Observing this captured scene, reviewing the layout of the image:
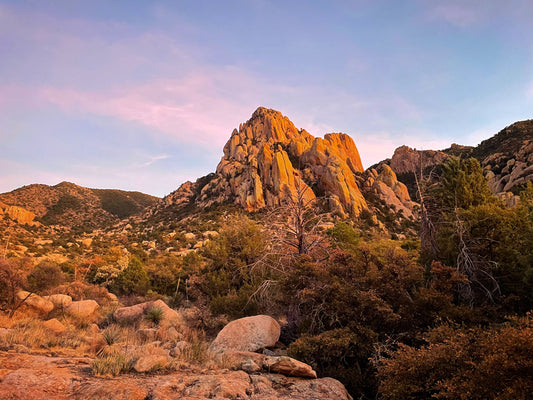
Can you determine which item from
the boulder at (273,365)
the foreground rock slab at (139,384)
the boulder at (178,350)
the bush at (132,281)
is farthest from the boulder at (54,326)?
the bush at (132,281)

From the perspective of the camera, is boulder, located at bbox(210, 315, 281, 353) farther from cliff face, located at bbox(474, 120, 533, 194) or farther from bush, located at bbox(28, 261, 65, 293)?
cliff face, located at bbox(474, 120, 533, 194)

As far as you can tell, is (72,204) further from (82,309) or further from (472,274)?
(472,274)

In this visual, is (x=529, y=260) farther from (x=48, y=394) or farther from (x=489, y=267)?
(x=48, y=394)

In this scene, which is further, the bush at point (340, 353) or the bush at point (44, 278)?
the bush at point (44, 278)

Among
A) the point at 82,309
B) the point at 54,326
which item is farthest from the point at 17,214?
the point at 54,326

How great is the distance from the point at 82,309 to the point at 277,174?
52527 mm

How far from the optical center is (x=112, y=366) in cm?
Result: 631

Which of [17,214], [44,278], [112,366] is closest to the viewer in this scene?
[112,366]

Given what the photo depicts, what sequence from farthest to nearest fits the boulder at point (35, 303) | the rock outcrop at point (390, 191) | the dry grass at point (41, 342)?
the rock outcrop at point (390, 191), the boulder at point (35, 303), the dry grass at point (41, 342)

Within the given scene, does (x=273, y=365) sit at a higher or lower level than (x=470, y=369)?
lower

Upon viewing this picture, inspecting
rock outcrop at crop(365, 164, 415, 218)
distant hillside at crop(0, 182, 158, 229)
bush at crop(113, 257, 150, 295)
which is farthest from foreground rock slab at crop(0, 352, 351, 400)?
distant hillside at crop(0, 182, 158, 229)

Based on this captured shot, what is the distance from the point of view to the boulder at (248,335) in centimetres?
1008

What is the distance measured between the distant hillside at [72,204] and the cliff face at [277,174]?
1653cm

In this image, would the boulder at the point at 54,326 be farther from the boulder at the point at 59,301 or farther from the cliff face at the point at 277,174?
the cliff face at the point at 277,174
